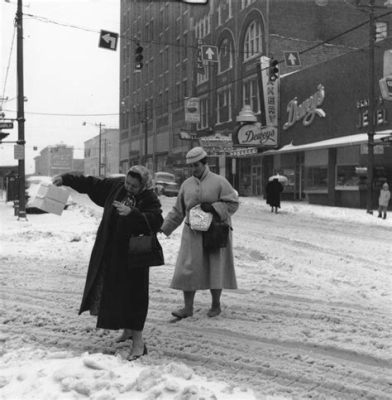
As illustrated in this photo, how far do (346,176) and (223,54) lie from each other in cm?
1881

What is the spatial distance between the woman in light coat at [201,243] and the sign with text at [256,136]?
2725cm

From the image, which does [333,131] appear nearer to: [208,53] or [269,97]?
[269,97]

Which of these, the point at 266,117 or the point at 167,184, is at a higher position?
the point at 266,117

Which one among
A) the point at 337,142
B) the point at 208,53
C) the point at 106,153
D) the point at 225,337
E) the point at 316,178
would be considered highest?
the point at 208,53

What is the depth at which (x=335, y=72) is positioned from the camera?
2792 centimetres

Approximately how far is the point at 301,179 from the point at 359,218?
11.5 meters

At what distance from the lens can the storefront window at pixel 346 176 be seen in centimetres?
2603

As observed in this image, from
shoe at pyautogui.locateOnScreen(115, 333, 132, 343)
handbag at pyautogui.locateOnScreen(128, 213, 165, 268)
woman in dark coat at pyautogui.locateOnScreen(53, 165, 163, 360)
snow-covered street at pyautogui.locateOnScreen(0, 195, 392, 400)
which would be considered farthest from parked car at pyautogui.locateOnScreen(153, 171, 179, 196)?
handbag at pyautogui.locateOnScreen(128, 213, 165, 268)

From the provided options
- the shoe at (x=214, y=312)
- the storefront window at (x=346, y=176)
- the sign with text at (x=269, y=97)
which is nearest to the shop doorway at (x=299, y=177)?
the sign with text at (x=269, y=97)

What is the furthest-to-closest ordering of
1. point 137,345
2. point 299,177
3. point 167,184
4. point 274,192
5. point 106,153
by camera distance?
1. point 106,153
2. point 167,184
3. point 299,177
4. point 274,192
5. point 137,345

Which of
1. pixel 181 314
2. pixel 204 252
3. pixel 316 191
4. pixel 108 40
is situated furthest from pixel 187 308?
pixel 316 191

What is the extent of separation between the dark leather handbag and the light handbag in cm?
6

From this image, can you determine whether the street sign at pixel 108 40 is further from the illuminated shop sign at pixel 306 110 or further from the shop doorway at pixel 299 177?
the shop doorway at pixel 299 177

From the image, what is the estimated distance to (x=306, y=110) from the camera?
30.5 metres
